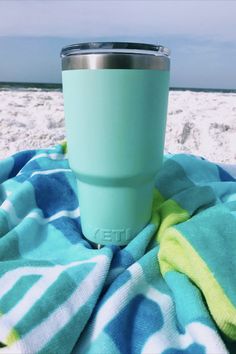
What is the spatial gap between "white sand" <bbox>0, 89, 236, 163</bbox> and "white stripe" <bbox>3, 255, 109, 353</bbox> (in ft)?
2.51

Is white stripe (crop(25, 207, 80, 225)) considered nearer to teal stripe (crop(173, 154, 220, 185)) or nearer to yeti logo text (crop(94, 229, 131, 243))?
yeti logo text (crop(94, 229, 131, 243))

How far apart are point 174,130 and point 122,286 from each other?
39.9 inches

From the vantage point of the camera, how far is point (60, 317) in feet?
1.65

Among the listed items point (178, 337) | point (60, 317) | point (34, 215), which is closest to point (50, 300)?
point (60, 317)

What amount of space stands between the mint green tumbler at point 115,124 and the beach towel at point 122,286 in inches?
2.6

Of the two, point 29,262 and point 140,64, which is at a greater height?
point 140,64

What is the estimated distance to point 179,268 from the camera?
57 cm

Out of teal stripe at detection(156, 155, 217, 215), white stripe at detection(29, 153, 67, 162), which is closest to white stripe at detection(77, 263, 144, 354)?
teal stripe at detection(156, 155, 217, 215)

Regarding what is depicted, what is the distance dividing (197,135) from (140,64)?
956 mm

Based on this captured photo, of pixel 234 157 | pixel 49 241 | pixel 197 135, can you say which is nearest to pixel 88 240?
pixel 49 241

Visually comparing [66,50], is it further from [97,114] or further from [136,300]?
[136,300]

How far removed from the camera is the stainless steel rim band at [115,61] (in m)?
0.56

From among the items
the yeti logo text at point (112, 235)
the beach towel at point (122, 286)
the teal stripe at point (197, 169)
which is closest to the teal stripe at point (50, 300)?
the beach towel at point (122, 286)

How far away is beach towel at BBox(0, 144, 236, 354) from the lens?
488 mm
